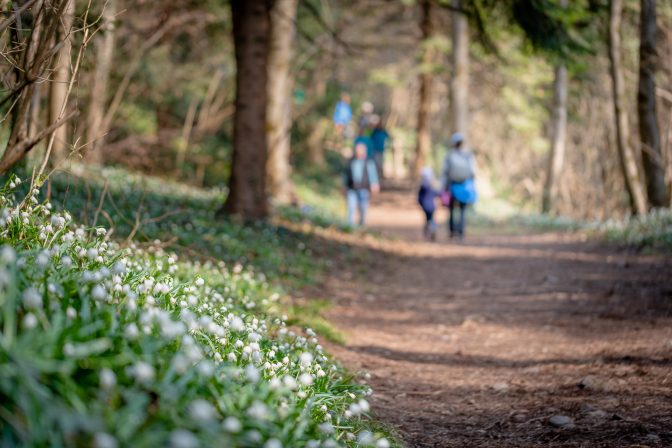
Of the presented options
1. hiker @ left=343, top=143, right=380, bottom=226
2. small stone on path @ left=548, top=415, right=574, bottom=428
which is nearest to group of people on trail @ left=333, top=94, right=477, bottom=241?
hiker @ left=343, top=143, right=380, bottom=226

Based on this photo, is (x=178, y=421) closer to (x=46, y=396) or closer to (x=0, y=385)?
(x=46, y=396)

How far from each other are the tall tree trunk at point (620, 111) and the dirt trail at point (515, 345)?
3.16m

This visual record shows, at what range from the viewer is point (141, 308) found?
2.81 metres

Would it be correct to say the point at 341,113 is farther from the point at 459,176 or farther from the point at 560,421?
the point at 560,421

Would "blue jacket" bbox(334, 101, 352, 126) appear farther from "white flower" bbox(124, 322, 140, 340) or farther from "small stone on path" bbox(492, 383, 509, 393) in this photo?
"white flower" bbox(124, 322, 140, 340)

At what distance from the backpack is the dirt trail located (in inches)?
92.1

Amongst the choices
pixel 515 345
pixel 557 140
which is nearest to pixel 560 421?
pixel 515 345

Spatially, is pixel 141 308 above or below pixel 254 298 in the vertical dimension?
above

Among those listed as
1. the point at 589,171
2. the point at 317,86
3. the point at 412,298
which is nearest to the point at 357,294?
the point at 412,298

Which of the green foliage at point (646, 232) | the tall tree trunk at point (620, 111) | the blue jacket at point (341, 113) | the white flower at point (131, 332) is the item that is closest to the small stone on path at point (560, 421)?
the white flower at point (131, 332)

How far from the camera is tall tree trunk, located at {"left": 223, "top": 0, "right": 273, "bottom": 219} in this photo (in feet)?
33.5

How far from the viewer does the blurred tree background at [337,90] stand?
10258mm

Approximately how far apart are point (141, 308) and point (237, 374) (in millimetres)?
553

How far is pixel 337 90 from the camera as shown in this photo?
27.8 meters
